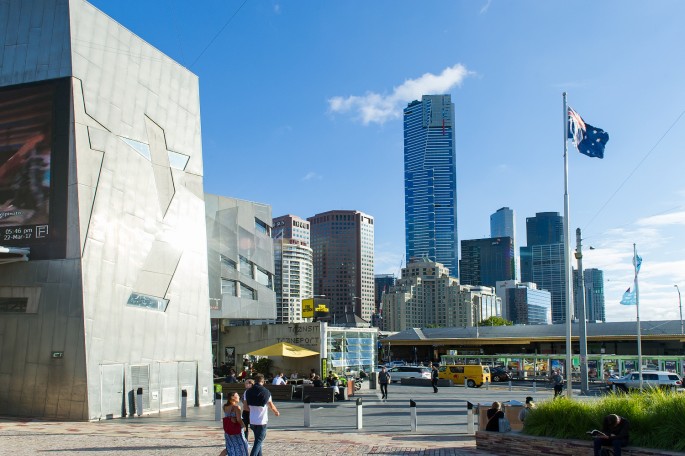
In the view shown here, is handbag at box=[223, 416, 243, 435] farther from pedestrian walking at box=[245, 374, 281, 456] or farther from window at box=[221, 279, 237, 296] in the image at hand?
window at box=[221, 279, 237, 296]

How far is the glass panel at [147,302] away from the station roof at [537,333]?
6251 cm

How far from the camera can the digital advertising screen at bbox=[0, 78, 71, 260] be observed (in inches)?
851

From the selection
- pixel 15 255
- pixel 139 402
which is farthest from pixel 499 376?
pixel 15 255

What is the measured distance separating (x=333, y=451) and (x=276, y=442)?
7.21ft

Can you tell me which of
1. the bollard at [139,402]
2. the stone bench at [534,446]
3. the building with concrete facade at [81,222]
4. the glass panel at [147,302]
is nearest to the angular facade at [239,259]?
the glass panel at [147,302]

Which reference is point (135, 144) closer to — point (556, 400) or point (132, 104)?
point (132, 104)

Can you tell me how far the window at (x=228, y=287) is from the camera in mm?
46550

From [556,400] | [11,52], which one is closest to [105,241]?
[11,52]

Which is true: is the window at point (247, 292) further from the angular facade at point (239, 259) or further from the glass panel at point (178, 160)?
the glass panel at point (178, 160)

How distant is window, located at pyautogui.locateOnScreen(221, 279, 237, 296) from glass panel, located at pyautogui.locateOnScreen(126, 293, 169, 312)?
69.3ft

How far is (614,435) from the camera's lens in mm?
11930

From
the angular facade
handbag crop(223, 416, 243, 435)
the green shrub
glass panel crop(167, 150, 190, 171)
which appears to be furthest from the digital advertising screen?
the angular facade

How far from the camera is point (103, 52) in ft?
76.3

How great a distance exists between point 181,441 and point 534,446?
8.55 metres
